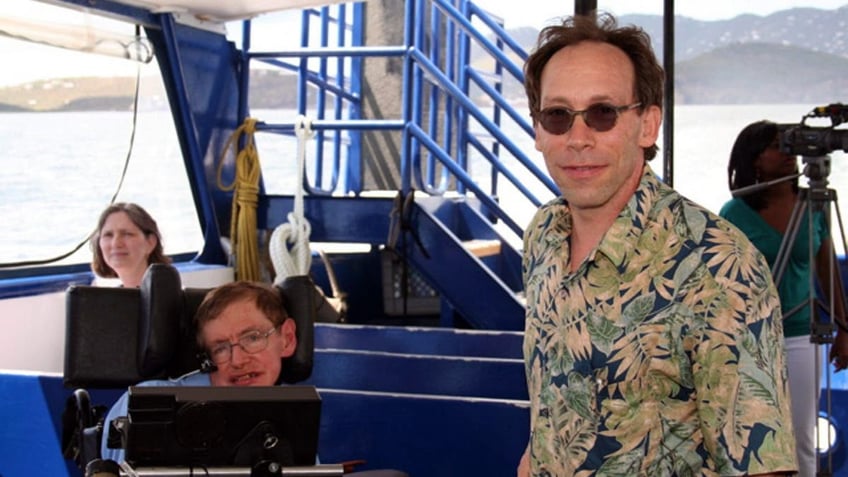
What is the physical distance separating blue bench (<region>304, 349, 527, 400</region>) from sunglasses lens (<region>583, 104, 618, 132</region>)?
1.97 meters

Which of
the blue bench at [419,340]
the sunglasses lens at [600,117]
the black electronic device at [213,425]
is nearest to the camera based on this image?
the sunglasses lens at [600,117]

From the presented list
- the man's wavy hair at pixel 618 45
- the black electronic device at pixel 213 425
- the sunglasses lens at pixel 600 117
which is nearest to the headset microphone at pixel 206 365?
the black electronic device at pixel 213 425

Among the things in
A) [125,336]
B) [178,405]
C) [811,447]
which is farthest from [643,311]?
[811,447]

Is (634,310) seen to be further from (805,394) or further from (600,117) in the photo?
(805,394)

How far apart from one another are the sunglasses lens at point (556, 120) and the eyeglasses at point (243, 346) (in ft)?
3.36

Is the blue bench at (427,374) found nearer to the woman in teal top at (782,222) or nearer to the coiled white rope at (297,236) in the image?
the woman in teal top at (782,222)

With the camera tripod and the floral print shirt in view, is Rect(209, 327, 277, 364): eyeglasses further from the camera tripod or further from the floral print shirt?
the camera tripod

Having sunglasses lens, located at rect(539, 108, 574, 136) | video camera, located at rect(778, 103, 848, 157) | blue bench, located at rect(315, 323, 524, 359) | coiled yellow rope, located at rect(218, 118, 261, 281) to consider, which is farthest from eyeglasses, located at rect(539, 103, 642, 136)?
coiled yellow rope, located at rect(218, 118, 261, 281)

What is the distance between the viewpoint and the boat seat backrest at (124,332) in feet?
7.98

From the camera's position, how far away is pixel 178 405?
1.80 m

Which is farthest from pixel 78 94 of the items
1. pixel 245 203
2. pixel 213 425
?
pixel 213 425

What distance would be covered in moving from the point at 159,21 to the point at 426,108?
248 cm

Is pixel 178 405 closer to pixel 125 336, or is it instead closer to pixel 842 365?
pixel 125 336

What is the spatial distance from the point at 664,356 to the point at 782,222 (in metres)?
2.17
